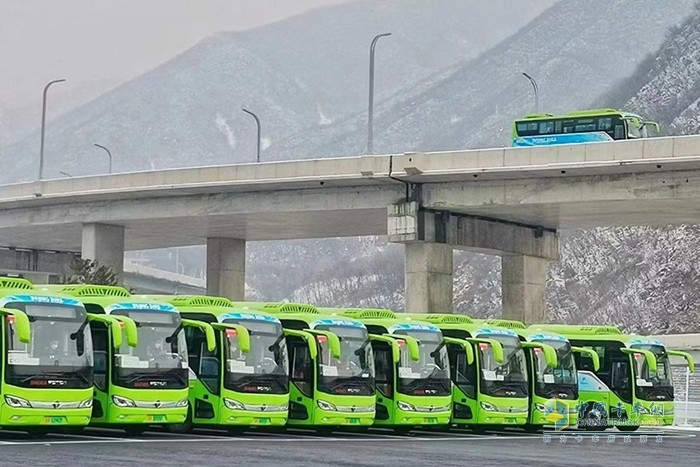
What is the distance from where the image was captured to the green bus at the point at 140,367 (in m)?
26.3

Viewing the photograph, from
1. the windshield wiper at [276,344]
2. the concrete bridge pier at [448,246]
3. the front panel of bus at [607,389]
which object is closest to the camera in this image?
the windshield wiper at [276,344]

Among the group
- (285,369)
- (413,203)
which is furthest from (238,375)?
(413,203)

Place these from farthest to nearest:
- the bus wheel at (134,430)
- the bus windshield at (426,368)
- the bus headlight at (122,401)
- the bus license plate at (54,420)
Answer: the bus windshield at (426,368)
the bus wheel at (134,430)
the bus headlight at (122,401)
the bus license plate at (54,420)

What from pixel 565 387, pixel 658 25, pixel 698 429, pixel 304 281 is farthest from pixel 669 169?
pixel 658 25

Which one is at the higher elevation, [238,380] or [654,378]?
[654,378]

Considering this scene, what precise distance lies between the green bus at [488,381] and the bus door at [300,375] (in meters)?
5.00

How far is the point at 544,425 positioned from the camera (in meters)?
36.7

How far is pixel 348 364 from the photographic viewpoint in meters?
30.4

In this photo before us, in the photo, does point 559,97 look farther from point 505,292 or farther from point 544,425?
point 544,425

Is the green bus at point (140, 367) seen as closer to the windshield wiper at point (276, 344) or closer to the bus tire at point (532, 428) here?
the windshield wiper at point (276, 344)

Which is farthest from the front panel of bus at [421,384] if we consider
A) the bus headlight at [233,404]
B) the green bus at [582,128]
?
the green bus at [582,128]

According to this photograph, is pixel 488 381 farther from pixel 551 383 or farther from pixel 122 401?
pixel 122 401

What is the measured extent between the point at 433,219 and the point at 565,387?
20.6 m

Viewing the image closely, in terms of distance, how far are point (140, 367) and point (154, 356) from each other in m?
0.34
